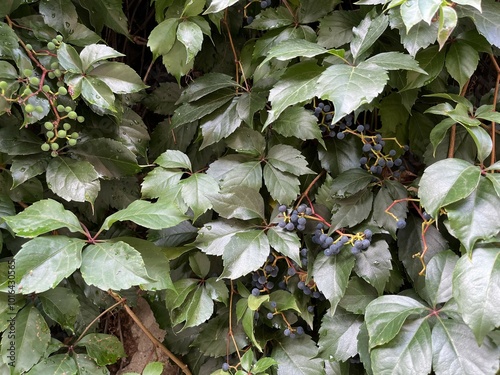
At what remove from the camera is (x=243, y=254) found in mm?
883

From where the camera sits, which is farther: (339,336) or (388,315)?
(339,336)

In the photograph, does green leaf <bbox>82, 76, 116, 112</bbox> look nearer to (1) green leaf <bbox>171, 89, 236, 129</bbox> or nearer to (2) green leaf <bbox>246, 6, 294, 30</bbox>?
(1) green leaf <bbox>171, 89, 236, 129</bbox>

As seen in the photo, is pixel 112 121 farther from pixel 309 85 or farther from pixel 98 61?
pixel 309 85

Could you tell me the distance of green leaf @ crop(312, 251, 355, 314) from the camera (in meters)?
0.87

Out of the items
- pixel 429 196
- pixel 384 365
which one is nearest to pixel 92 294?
pixel 384 365

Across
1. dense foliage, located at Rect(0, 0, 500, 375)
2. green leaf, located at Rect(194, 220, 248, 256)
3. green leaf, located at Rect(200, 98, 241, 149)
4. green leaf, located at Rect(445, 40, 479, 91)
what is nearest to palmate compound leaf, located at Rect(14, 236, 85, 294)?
dense foliage, located at Rect(0, 0, 500, 375)

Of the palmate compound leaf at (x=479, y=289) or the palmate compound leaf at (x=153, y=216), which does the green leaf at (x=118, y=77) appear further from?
the palmate compound leaf at (x=479, y=289)

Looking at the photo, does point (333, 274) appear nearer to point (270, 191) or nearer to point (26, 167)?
point (270, 191)

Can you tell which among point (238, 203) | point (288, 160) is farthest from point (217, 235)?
point (288, 160)

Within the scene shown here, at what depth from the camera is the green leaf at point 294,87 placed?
779 mm

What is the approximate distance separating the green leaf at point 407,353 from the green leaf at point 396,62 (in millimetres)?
435

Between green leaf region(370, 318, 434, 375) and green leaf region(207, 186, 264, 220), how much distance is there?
349 millimetres

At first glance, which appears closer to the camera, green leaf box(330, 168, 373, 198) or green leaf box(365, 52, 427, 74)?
green leaf box(365, 52, 427, 74)

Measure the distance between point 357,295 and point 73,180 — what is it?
0.63m
